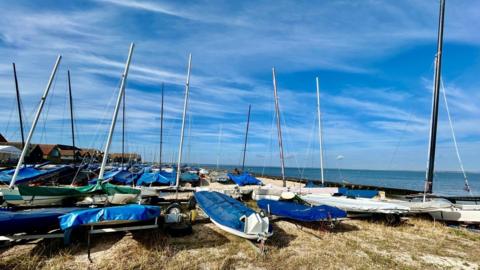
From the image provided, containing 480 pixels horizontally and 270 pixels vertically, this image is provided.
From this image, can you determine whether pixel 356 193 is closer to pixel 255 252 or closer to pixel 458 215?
pixel 458 215

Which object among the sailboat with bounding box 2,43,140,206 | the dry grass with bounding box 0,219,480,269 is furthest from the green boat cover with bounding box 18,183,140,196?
the dry grass with bounding box 0,219,480,269

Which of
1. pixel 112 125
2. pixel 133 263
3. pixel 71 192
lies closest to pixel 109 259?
pixel 133 263

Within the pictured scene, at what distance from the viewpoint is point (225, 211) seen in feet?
33.4

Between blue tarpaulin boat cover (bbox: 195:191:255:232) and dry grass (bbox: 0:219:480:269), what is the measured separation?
72cm

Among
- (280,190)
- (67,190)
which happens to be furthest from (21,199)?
(280,190)

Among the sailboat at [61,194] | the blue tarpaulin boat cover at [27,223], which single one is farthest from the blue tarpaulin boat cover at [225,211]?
the blue tarpaulin boat cover at [27,223]

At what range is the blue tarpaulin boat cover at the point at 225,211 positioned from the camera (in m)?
8.90

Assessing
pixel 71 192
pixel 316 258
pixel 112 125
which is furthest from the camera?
pixel 112 125

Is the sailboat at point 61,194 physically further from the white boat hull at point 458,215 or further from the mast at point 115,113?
the white boat hull at point 458,215

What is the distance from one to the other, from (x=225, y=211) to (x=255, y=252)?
7.67ft

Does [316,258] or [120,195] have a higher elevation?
[120,195]

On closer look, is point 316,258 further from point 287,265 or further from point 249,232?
point 249,232

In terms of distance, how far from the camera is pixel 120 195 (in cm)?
1198

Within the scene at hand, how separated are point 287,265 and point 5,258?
8.02 meters
